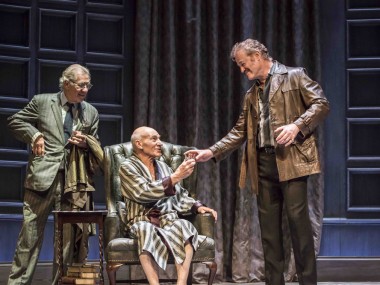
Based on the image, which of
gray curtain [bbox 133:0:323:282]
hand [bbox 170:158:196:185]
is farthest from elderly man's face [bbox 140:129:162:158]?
gray curtain [bbox 133:0:323:282]

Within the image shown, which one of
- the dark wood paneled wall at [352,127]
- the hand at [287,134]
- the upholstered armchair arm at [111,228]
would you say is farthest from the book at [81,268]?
the dark wood paneled wall at [352,127]

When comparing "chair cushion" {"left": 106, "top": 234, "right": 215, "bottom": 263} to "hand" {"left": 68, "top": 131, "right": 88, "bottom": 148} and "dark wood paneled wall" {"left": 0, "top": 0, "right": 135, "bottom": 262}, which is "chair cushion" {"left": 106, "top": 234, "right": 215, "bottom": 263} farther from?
"dark wood paneled wall" {"left": 0, "top": 0, "right": 135, "bottom": 262}

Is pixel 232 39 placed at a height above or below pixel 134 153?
above

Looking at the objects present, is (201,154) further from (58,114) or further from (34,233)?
(34,233)

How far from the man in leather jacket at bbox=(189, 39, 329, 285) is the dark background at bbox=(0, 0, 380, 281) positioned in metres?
1.72

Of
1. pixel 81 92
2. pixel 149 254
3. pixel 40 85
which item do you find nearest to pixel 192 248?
pixel 149 254

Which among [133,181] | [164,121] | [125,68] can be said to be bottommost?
[133,181]

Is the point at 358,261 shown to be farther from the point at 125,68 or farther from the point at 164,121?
the point at 125,68

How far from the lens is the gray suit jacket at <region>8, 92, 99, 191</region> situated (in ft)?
15.2

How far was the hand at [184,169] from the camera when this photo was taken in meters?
4.41

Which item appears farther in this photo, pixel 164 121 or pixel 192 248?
pixel 164 121

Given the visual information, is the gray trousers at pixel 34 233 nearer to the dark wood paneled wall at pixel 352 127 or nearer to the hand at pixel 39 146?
the hand at pixel 39 146

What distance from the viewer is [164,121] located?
6.04 metres

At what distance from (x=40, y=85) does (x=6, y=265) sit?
1.38 m
